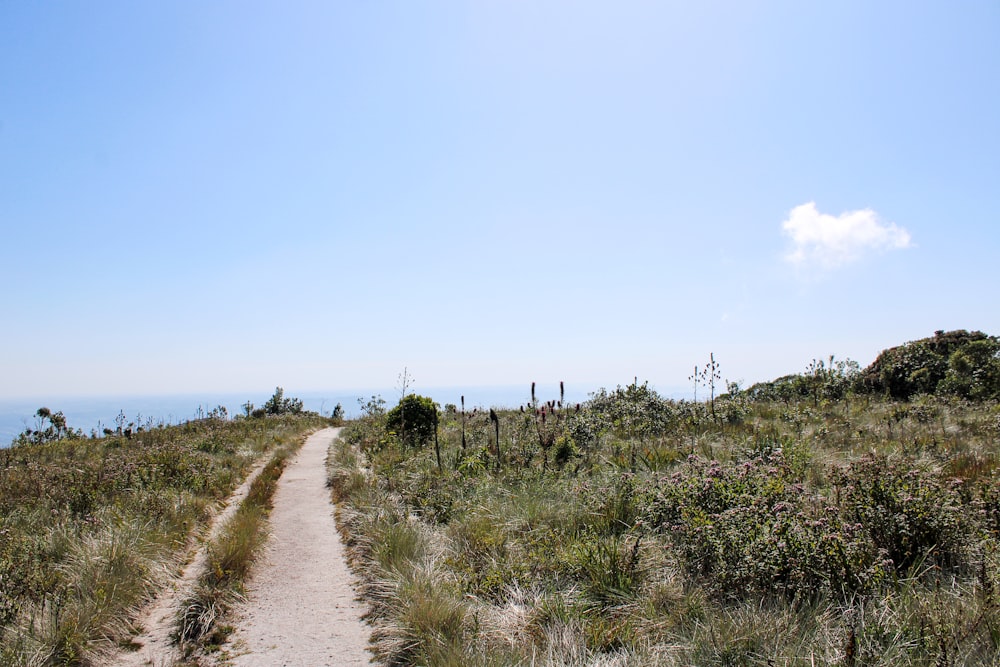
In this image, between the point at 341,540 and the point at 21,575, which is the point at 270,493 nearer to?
the point at 341,540

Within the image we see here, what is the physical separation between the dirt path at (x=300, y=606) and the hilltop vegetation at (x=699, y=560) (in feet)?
1.02

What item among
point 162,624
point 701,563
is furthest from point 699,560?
point 162,624

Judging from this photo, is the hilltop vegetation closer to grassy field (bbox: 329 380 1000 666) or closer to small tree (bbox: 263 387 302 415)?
grassy field (bbox: 329 380 1000 666)

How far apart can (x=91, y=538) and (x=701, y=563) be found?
716 centimetres

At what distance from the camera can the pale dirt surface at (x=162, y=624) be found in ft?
14.6

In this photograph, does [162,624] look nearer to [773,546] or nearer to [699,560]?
[699,560]

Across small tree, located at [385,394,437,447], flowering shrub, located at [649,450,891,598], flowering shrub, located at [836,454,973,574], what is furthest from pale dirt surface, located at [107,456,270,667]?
small tree, located at [385,394,437,447]

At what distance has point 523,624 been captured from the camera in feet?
14.1

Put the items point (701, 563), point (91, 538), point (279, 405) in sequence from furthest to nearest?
point (279, 405) → point (91, 538) → point (701, 563)

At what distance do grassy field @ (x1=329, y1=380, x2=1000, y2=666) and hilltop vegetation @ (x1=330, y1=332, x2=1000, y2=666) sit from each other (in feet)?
0.06

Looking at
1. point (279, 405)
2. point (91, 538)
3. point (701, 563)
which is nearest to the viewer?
point (701, 563)

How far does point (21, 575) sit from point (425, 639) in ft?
14.2

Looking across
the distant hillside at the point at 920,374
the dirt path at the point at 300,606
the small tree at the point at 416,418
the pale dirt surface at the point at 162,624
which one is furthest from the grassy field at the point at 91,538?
the distant hillside at the point at 920,374

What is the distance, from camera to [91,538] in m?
6.25
